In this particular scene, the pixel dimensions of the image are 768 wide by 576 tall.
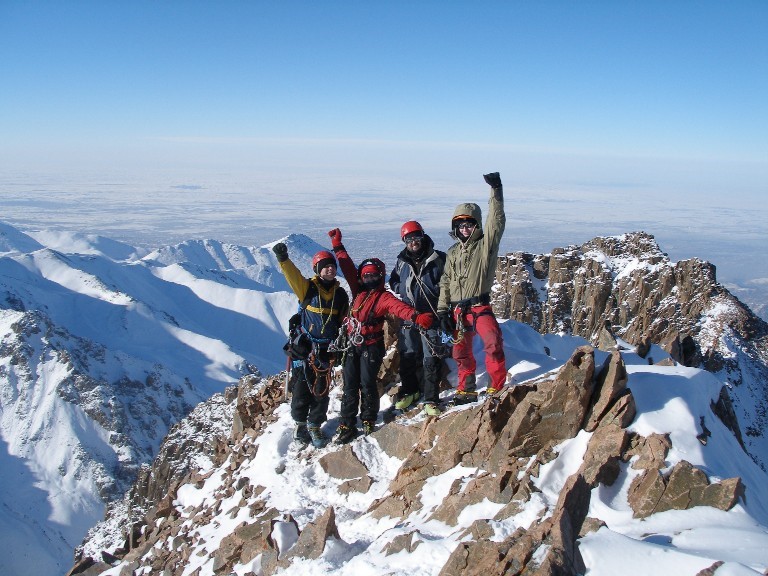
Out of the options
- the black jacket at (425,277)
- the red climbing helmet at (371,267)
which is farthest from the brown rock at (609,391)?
the red climbing helmet at (371,267)

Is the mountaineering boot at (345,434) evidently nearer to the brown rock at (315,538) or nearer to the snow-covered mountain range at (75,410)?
the brown rock at (315,538)

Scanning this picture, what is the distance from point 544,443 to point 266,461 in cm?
676

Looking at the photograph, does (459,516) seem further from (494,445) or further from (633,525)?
(633,525)

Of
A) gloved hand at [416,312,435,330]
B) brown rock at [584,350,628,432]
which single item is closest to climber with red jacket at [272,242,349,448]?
gloved hand at [416,312,435,330]

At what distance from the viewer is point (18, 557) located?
92.9 meters

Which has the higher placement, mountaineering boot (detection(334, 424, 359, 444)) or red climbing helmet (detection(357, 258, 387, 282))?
red climbing helmet (detection(357, 258, 387, 282))

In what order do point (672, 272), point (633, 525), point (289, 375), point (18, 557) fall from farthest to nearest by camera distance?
point (18, 557)
point (672, 272)
point (289, 375)
point (633, 525)

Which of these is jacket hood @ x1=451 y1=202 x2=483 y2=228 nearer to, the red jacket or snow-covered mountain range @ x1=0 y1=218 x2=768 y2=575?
the red jacket

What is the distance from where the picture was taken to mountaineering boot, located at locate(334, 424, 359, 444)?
11.5 meters

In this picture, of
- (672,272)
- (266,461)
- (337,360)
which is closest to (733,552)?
(337,360)

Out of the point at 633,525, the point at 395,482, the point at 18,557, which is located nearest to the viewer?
the point at 633,525

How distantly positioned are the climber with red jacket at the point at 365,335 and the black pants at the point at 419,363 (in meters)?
0.56

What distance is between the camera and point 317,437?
1194 cm

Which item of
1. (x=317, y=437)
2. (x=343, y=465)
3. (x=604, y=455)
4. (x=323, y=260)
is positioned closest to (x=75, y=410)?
Result: (x=317, y=437)
